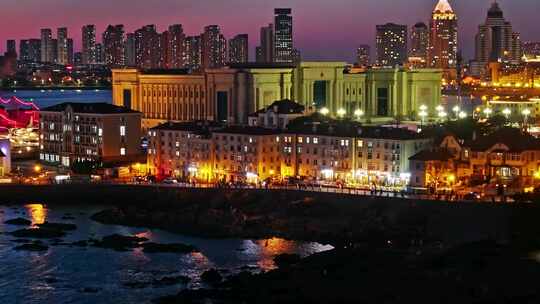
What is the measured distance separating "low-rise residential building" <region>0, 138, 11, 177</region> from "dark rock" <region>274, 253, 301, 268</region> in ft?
38.2

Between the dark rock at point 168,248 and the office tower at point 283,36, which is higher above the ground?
the office tower at point 283,36

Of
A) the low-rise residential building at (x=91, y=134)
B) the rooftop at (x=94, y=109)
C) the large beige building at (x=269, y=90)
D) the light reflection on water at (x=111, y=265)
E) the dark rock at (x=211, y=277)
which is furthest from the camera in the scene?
the large beige building at (x=269, y=90)

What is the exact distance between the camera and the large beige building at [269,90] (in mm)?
36656

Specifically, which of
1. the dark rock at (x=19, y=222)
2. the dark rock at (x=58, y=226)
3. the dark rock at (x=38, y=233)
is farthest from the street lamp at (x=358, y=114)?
the dark rock at (x=38, y=233)

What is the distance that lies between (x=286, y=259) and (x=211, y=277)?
1.76 m

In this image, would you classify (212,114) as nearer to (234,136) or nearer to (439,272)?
(234,136)

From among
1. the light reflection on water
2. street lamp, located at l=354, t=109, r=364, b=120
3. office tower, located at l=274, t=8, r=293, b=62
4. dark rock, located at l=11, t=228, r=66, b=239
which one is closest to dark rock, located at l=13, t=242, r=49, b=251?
the light reflection on water

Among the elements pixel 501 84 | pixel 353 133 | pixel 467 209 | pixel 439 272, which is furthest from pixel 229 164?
pixel 501 84

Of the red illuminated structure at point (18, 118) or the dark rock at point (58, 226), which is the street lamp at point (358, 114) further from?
the dark rock at point (58, 226)

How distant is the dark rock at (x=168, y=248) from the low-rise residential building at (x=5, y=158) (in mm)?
9326

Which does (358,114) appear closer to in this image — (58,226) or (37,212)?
(37,212)

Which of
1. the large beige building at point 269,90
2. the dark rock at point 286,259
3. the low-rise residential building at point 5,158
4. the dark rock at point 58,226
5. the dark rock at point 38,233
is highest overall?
the large beige building at point 269,90

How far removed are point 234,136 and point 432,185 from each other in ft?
17.4

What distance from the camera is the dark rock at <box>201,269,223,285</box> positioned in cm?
1828
